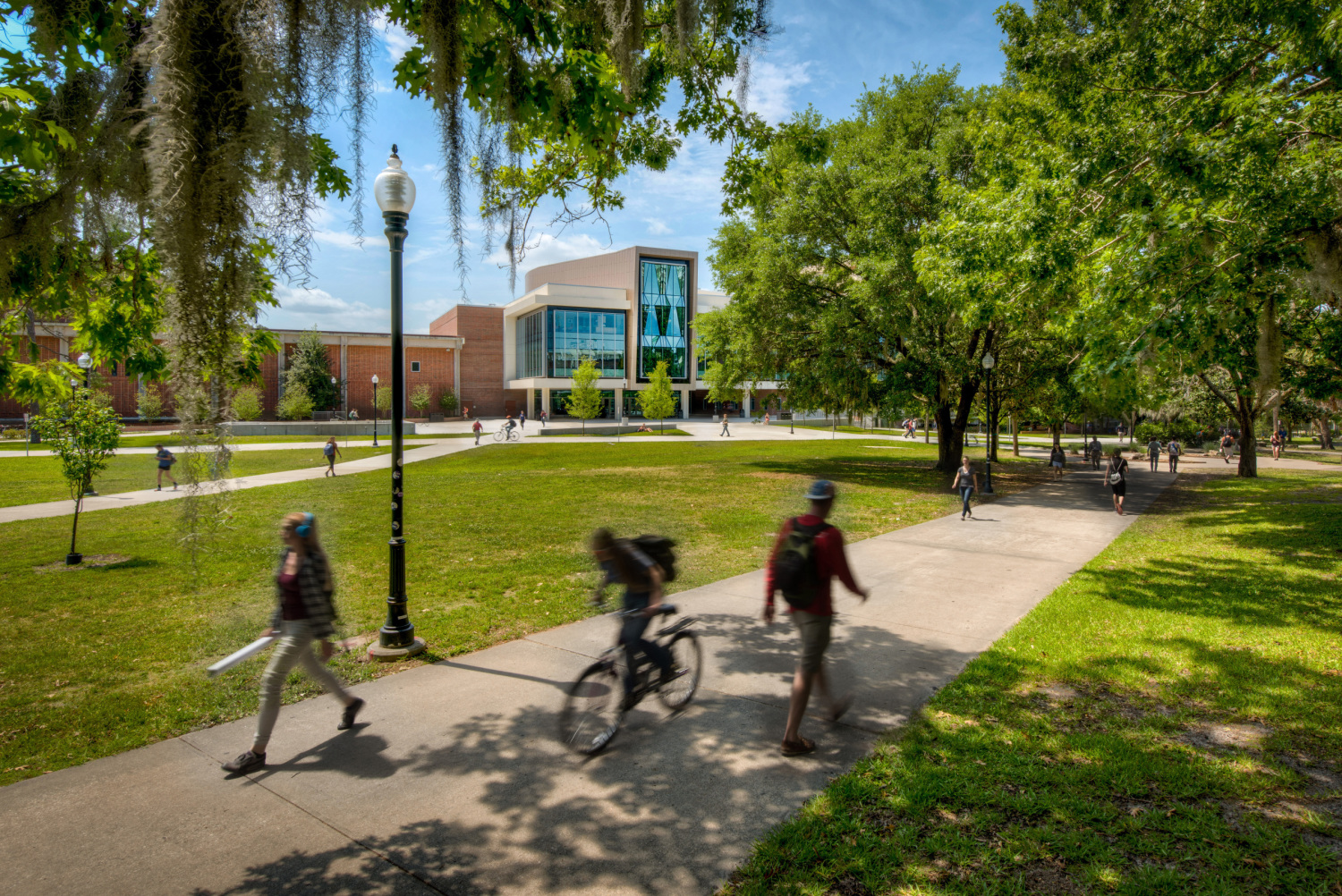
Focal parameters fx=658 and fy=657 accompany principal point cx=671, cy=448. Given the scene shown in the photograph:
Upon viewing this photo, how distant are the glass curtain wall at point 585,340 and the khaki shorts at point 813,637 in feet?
194

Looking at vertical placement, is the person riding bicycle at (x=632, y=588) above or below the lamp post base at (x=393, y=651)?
above

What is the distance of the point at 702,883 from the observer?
3.22 metres

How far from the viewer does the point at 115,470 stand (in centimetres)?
2425

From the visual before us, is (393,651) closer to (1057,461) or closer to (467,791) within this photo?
(467,791)

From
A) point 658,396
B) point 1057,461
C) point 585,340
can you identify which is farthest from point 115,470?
point 585,340

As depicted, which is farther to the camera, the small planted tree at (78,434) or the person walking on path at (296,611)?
the small planted tree at (78,434)

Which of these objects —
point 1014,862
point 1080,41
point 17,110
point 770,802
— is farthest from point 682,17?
point 1080,41

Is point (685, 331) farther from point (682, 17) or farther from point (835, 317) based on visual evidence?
point (682, 17)

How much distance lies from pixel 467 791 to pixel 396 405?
3.78 metres

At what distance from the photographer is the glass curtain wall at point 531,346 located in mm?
64812

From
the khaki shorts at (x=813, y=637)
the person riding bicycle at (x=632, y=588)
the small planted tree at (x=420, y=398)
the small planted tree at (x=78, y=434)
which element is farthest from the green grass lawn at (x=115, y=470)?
the small planted tree at (x=420, y=398)

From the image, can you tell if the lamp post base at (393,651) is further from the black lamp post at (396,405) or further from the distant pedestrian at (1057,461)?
the distant pedestrian at (1057,461)

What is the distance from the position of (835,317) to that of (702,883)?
64.3ft

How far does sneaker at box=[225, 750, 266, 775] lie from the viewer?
4.18 meters
